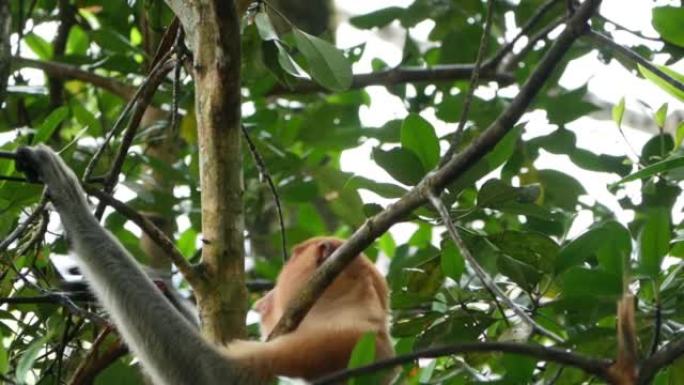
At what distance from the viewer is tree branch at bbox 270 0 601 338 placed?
239cm

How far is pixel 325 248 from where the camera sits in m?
3.95

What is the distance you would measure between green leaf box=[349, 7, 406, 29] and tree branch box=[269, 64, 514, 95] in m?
0.27

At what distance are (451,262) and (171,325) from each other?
0.94 metres

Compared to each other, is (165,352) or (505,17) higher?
(505,17)

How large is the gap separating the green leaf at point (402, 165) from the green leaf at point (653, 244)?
3.05ft

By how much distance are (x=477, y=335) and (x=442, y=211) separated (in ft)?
2.94

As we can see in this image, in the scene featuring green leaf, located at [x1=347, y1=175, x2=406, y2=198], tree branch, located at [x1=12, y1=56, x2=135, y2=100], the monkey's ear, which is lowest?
the monkey's ear

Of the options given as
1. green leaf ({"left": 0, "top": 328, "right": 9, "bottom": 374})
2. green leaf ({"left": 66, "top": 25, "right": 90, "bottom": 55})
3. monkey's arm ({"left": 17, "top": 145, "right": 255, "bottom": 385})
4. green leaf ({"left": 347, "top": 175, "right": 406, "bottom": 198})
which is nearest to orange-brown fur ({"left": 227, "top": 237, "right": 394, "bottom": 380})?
monkey's arm ({"left": 17, "top": 145, "right": 255, "bottom": 385})

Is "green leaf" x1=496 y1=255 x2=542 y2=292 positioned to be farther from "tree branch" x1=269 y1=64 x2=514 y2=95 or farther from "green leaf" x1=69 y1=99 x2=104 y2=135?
"tree branch" x1=269 y1=64 x2=514 y2=95

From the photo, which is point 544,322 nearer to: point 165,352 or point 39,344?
point 165,352

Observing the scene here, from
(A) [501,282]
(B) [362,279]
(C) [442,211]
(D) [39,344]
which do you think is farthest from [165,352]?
Result: (C) [442,211]

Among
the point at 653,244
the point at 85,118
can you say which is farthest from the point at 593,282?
the point at 85,118

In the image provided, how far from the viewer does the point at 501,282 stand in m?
3.74

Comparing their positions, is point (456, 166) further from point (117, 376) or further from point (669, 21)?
point (117, 376)
